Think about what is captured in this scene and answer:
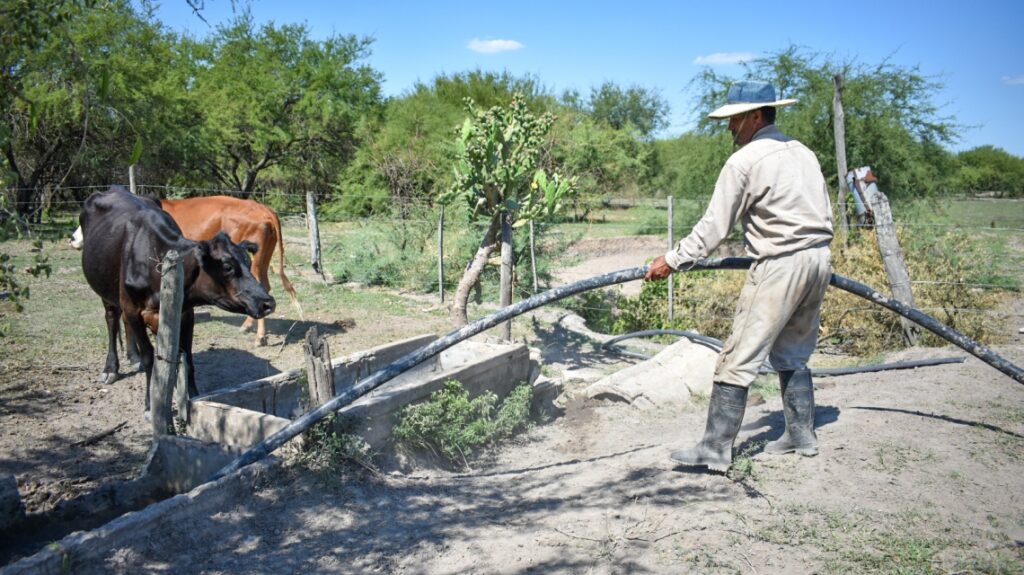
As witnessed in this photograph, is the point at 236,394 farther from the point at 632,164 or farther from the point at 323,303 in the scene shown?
the point at 632,164

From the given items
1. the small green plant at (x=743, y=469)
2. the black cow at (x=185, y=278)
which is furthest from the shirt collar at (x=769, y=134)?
the black cow at (x=185, y=278)

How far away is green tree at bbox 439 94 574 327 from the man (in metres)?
3.35

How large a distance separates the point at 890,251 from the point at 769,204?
483 cm

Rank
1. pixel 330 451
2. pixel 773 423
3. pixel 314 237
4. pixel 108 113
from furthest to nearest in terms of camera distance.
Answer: pixel 108 113 → pixel 314 237 → pixel 773 423 → pixel 330 451

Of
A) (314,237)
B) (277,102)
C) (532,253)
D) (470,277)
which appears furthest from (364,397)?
(277,102)

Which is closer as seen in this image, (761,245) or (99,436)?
(761,245)

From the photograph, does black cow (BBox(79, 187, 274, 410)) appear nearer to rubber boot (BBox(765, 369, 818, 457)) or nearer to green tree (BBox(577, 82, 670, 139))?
rubber boot (BBox(765, 369, 818, 457))

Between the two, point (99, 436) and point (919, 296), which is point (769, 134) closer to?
point (99, 436)

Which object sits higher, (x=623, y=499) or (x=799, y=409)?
(x=799, y=409)

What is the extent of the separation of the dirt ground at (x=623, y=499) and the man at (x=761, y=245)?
55cm

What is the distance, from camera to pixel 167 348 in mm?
4555

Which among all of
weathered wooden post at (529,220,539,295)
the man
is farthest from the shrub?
the man

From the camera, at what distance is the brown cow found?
8.66 metres

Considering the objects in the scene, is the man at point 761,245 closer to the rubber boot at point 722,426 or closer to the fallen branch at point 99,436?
the rubber boot at point 722,426
